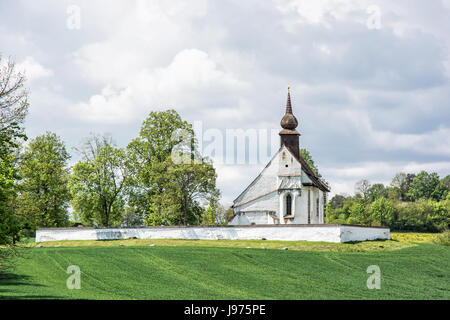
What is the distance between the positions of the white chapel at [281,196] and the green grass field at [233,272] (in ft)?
46.9

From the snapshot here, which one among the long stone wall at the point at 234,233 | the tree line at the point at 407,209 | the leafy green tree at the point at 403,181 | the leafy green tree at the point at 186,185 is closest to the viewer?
the long stone wall at the point at 234,233

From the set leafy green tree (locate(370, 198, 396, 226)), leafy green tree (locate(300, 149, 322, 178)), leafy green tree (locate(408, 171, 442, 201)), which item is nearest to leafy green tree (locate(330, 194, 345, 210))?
leafy green tree (locate(408, 171, 442, 201))

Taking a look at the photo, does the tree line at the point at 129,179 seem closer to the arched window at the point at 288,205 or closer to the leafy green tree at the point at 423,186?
the arched window at the point at 288,205

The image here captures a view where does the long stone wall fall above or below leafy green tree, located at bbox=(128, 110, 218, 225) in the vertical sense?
below

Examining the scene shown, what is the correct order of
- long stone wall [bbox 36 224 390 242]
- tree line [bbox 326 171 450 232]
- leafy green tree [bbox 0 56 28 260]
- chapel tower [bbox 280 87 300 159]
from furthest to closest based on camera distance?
tree line [bbox 326 171 450 232]
chapel tower [bbox 280 87 300 159]
long stone wall [bbox 36 224 390 242]
leafy green tree [bbox 0 56 28 260]

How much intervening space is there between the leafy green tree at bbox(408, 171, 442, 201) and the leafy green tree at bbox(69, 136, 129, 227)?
83.7 metres

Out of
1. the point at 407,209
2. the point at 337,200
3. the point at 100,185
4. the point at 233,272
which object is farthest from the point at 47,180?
the point at 337,200

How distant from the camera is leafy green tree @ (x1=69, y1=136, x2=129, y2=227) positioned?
185 feet

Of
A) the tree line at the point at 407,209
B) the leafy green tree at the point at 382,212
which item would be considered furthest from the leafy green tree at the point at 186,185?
the leafy green tree at the point at 382,212

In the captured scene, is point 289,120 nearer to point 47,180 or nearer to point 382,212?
point 47,180

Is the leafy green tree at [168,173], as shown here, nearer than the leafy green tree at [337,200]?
Yes

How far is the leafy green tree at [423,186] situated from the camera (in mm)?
123312

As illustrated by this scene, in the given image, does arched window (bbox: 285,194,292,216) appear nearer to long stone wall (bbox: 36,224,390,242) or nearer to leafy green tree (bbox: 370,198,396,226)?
long stone wall (bbox: 36,224,390,242)

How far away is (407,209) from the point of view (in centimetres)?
10000
